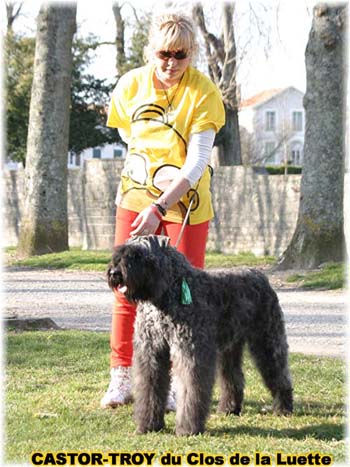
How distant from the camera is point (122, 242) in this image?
6.12 meters

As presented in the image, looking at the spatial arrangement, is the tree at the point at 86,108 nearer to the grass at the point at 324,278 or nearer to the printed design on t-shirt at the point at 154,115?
the grass at the point at 324,278

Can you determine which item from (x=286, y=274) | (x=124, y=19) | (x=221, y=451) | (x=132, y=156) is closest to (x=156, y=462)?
(x=221, y=451)

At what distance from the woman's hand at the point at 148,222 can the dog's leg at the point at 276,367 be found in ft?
3.68

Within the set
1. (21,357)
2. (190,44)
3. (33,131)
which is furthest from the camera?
(33,131)

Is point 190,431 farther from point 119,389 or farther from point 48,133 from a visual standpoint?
point 48,133

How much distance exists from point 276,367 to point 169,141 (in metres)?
1.76

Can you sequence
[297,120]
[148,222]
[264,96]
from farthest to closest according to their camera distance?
1. [297,120]
2. [264,96]
3. [148,222]

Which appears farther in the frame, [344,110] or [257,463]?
[344,110]

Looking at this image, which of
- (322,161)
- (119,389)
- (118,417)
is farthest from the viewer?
(322,161)

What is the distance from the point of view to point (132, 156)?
6.11 meters

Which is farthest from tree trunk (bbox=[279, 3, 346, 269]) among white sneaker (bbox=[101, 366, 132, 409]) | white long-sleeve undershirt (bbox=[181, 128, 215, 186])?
white long-sleeve undershirt (bbox=[181, 128, 215, 186])

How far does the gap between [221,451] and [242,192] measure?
1527cm

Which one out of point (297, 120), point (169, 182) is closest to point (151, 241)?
point (169, 182)

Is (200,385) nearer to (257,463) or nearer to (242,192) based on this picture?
(257,463)
